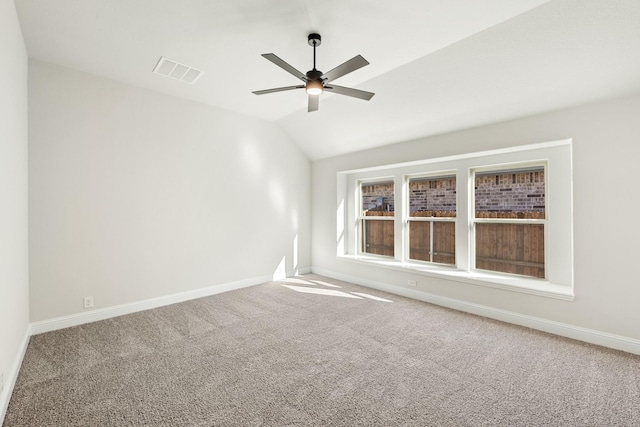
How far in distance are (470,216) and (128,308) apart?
15.2ft

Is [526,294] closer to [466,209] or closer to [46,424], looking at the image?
[466,209]

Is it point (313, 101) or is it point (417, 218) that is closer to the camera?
point (313, 101)

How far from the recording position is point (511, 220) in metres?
3.66

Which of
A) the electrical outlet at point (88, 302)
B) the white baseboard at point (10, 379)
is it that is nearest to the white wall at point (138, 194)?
the electrical outlet at point (88, 302)

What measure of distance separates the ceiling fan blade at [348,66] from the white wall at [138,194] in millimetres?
2330

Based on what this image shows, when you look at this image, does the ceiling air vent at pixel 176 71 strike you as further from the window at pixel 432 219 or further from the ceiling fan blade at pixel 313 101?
the window at pixel 432 219

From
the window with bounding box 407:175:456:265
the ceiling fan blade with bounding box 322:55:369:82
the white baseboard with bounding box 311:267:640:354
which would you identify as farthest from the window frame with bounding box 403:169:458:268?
the ceiling fan blade with bounding box 322:55:369:82

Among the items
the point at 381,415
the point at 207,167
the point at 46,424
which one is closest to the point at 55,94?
the point at 207,167

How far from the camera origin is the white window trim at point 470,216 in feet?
10.4

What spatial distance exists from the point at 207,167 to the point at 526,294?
4447 mm

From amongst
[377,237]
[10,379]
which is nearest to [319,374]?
[10,379]

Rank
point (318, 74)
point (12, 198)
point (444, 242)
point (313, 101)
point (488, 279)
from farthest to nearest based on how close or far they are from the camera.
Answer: point (444, 242) < point (488, 279) < point (313, 101) < point (318, 74) < point (12, 198)

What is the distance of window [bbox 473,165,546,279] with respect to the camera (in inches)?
138

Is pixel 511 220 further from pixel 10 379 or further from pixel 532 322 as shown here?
pixel 10 379
